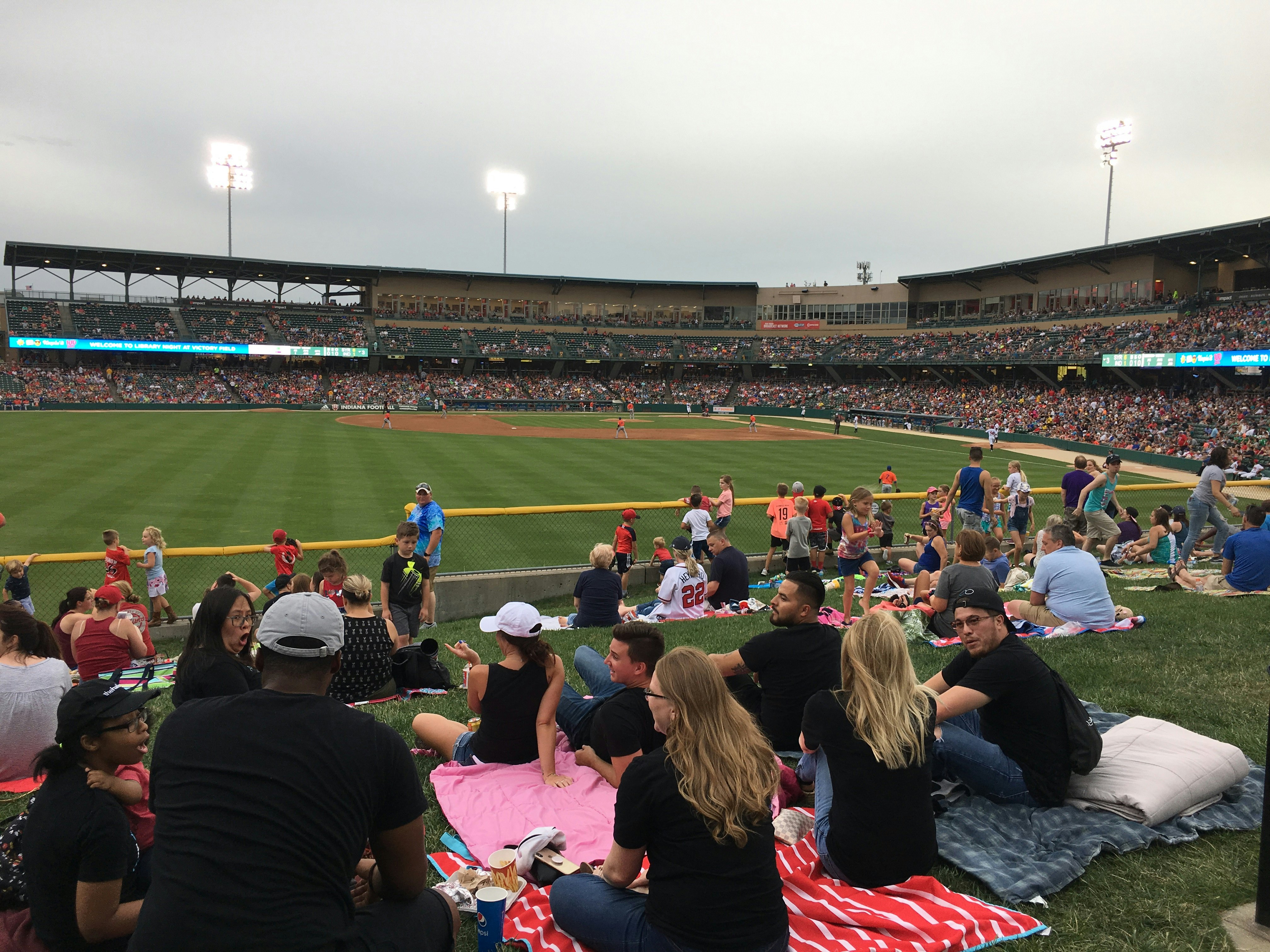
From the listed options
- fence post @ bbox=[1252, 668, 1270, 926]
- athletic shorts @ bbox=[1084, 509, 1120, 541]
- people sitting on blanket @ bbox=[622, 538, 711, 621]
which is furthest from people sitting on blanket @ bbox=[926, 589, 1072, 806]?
athletic shorts @ bbox=[1084, 509, 1120, 541]

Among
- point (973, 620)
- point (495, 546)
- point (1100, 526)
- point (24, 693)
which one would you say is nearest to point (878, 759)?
point (973, 620)

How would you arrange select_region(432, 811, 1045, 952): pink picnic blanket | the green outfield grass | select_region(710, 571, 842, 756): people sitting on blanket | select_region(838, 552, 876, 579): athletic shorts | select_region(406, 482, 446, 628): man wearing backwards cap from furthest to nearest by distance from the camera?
the green outfield grass → select_region(406, 482, 446, 628): man wearing backwards cap → select_region(838, 552, 876, 579): athletic shorts → select_region(710, 571, 842, 756): people sitting on blanket → select_region(432, 811, 1045, 952): pink picnic blanket

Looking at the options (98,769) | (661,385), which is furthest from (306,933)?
(661,385)

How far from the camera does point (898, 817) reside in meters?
3.88

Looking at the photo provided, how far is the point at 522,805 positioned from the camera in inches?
191

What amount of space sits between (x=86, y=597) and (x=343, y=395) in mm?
66920

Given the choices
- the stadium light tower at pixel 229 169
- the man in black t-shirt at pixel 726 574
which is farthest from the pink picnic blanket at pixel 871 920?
the stadium light tower at pixel 229 169

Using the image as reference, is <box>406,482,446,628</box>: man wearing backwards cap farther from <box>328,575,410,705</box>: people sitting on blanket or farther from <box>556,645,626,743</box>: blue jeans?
Answer: <box>556,645,626,743</box>: blue jeans

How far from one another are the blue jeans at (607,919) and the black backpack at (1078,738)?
244 cm

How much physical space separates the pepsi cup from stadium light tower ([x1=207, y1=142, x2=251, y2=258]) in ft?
288

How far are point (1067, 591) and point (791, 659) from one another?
4.89 meters

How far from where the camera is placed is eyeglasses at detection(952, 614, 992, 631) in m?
4.71

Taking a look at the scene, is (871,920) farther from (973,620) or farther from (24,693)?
(24,693)

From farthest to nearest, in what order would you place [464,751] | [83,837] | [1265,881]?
[464,751], [1265,881], [83,837]
